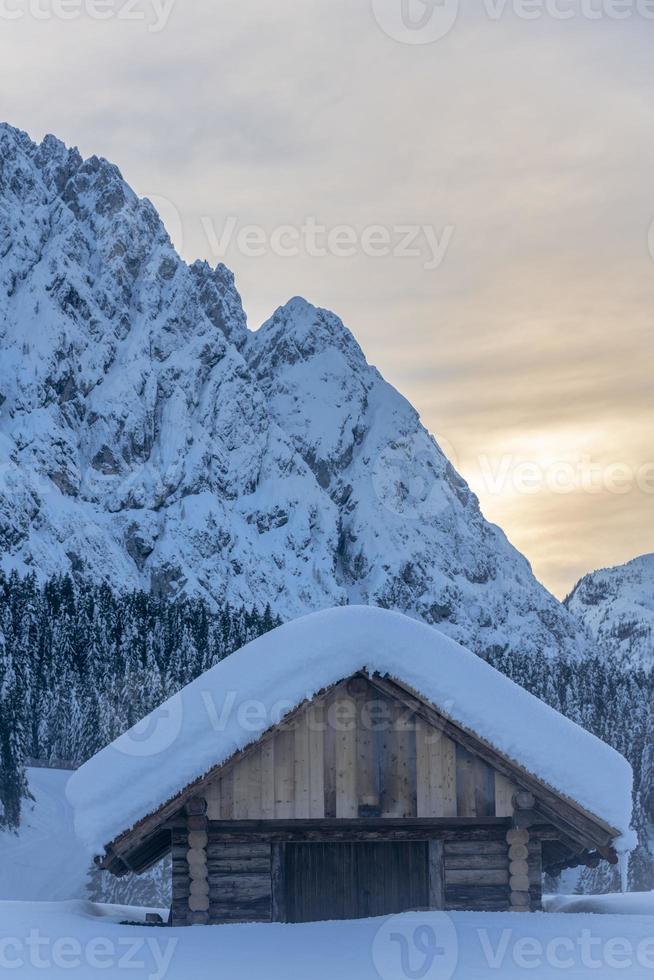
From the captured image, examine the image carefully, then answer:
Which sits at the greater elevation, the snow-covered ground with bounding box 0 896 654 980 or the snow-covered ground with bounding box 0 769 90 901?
the snow-covered ground with bounding box 0 769 90 901

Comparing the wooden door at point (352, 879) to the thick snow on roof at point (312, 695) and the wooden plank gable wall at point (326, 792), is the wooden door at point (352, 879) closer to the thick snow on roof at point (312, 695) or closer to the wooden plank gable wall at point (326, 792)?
the wooden plank gable wall at point (326, 792)

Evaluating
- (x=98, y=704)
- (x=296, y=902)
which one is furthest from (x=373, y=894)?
(x=98, y=704)

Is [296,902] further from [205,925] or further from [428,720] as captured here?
[428,720]

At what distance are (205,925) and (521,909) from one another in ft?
11.1

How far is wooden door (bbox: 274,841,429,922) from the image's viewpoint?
15.2 meters

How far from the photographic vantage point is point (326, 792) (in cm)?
1389

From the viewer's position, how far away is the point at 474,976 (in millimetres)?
11500

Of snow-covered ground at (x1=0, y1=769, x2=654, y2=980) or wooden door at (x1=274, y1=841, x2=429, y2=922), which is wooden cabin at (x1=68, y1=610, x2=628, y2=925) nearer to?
snow-covered ground at (x1=0, y1=769, x2=654, y2=980)

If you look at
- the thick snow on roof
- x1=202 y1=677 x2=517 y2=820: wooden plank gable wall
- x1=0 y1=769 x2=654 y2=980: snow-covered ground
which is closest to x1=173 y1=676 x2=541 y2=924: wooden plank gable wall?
x1=202 y1=677 x2=517 y2=820: wooden plank gable wall

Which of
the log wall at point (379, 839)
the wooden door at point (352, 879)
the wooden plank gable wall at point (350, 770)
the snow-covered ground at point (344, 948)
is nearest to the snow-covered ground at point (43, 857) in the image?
the wooden door at point (352, 879)

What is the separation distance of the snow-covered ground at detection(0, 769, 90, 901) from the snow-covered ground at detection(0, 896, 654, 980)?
4267cm

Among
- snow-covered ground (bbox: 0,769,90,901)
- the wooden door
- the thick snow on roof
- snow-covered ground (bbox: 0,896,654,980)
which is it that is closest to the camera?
snow-covered ground (bbox: 0,896,654,980)

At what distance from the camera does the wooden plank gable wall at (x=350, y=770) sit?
13.9 meters

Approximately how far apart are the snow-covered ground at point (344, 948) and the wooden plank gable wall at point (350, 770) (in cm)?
117
